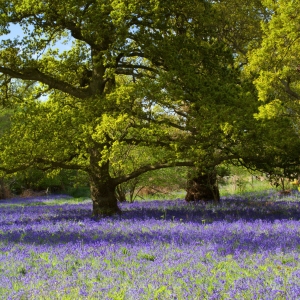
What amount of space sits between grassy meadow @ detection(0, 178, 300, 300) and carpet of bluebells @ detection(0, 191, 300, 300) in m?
0.01

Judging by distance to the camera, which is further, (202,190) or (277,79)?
(202,190)

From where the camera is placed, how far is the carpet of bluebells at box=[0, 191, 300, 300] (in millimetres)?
5023

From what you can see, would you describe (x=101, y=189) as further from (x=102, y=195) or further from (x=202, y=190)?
(x=202, y=190)

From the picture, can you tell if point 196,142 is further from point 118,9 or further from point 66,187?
point 66,187

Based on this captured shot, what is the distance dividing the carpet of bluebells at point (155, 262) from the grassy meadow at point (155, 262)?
0.01m

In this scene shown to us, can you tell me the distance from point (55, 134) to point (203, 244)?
20.7ft

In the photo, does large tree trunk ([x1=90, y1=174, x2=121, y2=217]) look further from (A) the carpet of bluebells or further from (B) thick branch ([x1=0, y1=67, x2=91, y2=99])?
(A) the carpet of bluebells

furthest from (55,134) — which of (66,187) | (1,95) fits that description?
(66,187)

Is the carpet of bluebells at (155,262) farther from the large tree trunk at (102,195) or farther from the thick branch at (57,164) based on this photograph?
the thick branch at (57,164)

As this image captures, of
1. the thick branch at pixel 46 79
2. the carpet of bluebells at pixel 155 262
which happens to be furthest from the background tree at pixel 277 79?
the thick branch at pixel 46 79

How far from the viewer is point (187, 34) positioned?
42.3 feet

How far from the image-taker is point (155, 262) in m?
6.49

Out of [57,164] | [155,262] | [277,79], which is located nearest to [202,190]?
[277,79]

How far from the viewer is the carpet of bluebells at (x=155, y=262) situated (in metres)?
5.02
